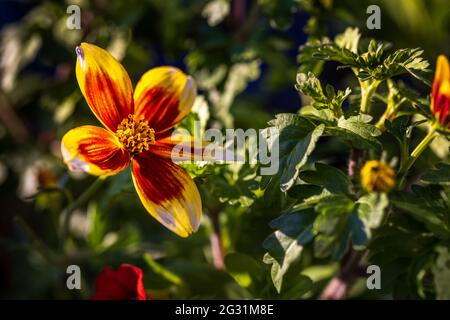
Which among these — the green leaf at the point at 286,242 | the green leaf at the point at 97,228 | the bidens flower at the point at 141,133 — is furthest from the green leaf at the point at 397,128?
the green leaf at the point at 97,228

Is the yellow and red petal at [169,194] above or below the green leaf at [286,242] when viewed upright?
above

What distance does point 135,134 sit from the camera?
0.81 metres

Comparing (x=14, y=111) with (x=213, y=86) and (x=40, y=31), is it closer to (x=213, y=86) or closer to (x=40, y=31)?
(x=40, y=31)

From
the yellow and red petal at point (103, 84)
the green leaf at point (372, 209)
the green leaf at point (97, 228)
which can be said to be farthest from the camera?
the green leaf at point (97, 228)

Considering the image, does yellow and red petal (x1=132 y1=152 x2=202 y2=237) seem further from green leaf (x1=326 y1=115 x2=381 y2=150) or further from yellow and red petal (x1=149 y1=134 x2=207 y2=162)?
green leaf (x1=326 y1=115 x2=381 y2=150)

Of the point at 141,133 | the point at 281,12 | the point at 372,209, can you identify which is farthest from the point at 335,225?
the point at 281,12

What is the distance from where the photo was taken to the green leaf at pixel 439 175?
72cm

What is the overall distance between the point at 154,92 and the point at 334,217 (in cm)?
30

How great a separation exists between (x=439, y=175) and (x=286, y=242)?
198 millimetres

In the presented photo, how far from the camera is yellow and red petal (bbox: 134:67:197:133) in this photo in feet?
2.72

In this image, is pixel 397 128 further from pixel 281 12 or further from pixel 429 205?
pixel 281 12

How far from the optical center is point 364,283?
1.01 m

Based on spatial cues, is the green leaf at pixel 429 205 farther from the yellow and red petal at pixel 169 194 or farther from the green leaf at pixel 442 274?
the yellow and red petal at pixel 169 194
